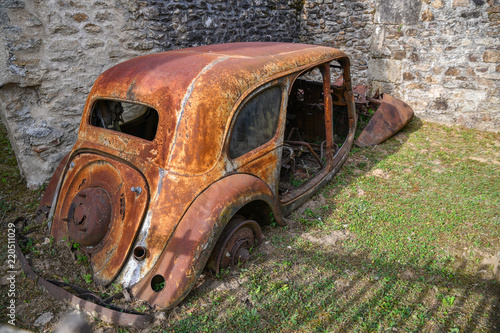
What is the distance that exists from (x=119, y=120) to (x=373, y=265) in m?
2.73

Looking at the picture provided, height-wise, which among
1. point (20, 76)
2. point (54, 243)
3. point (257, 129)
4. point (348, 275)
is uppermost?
point (20, 76)

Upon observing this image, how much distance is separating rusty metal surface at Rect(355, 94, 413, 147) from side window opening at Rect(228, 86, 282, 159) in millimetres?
2586

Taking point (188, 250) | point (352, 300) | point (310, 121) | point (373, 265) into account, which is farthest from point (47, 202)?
point (310, 121)

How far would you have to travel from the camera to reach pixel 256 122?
117 inches

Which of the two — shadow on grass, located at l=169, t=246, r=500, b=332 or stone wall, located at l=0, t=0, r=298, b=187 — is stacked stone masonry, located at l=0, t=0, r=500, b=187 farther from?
shadow on grass, located at l=169, t=246, r=500, b=332

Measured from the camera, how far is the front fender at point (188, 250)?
238 centimetres

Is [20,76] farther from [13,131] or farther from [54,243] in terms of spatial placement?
[54,243]

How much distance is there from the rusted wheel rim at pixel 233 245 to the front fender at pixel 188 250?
0.24m

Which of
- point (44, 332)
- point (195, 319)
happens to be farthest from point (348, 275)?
point (44, 332)

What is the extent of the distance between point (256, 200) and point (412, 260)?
58.7 inches

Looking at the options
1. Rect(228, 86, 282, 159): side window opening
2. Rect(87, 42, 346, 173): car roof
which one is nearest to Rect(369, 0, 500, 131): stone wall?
Rect(87, 42, 346, 173): car roof

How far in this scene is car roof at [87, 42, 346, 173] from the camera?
256 centimetres

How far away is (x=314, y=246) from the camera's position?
10.6 feet

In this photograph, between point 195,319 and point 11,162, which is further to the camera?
point 11,162
